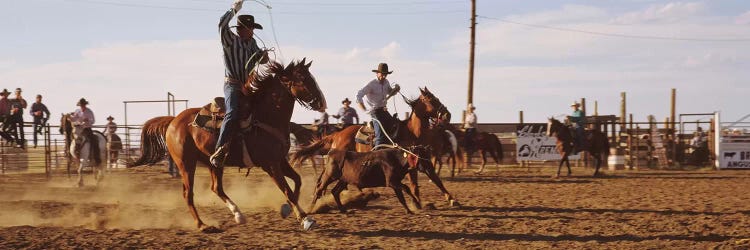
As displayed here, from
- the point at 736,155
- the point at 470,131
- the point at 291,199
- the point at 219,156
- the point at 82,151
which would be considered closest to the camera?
the point at 291,199

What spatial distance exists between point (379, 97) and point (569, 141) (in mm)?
9500

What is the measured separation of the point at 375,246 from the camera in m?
6.71

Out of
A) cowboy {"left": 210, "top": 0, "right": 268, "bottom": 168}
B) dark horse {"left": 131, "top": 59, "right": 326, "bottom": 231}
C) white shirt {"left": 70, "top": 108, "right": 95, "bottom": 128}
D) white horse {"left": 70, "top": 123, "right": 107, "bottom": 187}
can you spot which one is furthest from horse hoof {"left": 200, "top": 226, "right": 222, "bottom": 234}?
white shirt {"left": 70, "top": 108, "right": 95, "bottom": 128}

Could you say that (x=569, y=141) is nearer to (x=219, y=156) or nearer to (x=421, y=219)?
(x=421, y=219)

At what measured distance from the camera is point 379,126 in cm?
1062

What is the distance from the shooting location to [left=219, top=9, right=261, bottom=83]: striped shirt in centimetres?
782

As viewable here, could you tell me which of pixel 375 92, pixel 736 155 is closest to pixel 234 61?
pixel 375 92

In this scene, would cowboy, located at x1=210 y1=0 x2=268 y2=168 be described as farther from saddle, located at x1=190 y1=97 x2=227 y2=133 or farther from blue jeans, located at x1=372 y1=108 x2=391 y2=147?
blue jeans, located at x1=372 y1=108 x2=391 y2=147

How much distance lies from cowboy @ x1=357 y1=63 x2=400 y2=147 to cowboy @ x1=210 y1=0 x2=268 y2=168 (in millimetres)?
2691

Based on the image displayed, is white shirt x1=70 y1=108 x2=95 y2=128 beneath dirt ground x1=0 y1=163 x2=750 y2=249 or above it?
above

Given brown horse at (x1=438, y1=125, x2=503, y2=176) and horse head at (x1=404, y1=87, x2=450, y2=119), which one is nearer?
horse head at (x1=404, y1=87, x2=450, y2=119)

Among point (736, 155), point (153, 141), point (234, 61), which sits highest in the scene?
point (234, 61)

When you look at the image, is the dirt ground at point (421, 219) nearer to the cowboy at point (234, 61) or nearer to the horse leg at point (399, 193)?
the horse leg at point (399, 193)

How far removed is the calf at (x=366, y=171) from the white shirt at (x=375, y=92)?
1104 mm
